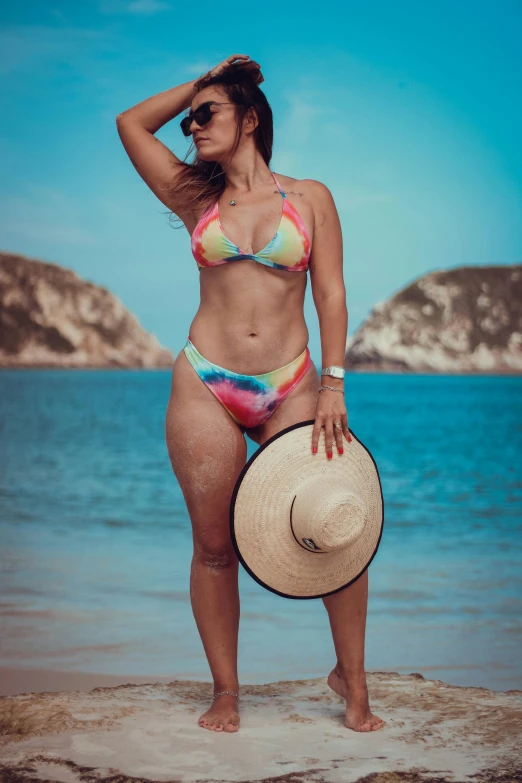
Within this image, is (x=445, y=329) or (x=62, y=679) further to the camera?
(x=445, y=329)

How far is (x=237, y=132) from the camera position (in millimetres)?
3508

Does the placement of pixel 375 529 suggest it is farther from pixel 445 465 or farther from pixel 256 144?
pixel 445 465

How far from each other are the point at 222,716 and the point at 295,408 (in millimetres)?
1101

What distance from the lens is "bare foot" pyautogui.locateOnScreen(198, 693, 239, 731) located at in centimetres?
340

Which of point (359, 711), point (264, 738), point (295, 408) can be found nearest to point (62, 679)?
point (264, 738)

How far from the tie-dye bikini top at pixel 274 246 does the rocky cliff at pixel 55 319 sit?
116 m

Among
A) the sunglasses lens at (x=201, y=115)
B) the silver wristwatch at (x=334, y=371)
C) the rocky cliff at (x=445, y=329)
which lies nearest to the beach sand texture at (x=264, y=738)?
the silver wristwatch at (x=334, y=371)

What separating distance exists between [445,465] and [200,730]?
1725 centimetres

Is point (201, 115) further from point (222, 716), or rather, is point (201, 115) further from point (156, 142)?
point (222, 716)

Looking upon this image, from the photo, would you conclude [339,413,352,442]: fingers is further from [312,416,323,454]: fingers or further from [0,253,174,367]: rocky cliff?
[0,253,174,367]: rocky cliff

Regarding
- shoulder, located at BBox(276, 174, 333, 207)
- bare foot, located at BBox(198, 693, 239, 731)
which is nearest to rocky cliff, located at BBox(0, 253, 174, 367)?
shoulder, located at BBox(276, 174, 333, 207)

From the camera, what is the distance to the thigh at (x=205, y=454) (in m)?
3.43

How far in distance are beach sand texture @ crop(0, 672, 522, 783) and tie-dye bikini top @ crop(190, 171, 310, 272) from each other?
1.61 m

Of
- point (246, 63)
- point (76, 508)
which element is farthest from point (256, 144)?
point (76, 508)
